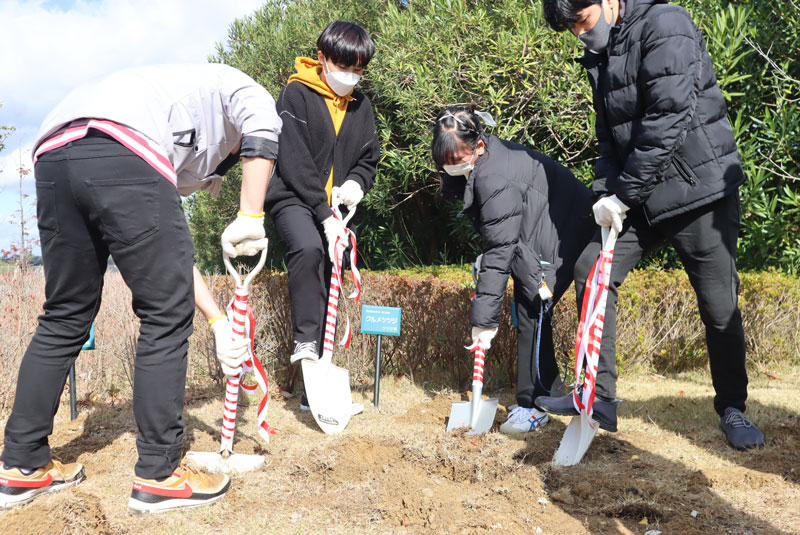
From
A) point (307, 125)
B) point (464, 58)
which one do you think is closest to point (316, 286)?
point (307, 125)

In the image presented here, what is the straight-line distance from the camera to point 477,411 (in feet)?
10.6

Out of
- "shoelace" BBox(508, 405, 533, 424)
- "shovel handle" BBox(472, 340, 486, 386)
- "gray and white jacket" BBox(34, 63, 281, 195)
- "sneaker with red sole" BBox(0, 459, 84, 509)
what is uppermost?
"gray and white jacket" BBox(34, 63, 281, 195)

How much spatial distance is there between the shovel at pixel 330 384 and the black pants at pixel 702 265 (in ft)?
4.34

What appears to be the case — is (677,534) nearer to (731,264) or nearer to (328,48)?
(731,264)

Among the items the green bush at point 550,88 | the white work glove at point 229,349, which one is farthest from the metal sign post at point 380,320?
the green bush at point 550,88

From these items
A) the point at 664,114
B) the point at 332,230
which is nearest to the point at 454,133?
the point at 332,230

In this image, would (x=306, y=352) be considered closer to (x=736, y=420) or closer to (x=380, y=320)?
(x=380, y=320)

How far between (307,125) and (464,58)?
8.80 feet

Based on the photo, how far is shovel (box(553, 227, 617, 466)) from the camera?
2.73m

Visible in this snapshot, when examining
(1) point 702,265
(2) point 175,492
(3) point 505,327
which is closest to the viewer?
(2) point 175,492

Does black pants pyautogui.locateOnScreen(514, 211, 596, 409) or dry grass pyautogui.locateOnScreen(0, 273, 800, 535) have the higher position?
black pants pyautogui.locateOnScreen(514, 211, 596, 409)

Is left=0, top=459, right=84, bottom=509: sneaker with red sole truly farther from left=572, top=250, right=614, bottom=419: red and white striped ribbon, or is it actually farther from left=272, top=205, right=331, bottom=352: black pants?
left=572, top=250, right=614, bottom=419: red and white striped ribbon

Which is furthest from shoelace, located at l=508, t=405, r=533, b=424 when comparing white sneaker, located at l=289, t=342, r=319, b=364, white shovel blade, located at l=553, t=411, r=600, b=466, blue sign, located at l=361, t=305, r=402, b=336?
white sneaker, located at l=289, t=342, r=319, b=364

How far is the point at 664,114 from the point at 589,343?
1.04m
